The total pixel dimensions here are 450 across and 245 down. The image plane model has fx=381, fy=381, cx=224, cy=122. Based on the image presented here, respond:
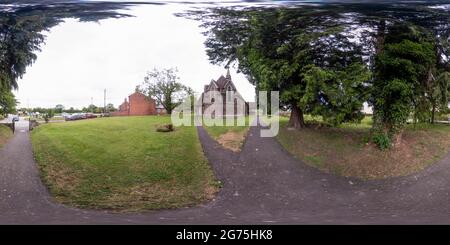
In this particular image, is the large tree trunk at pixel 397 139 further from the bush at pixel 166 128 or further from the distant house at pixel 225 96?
the bush at pixel 166 128

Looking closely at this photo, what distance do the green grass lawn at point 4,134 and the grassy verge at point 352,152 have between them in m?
1.50

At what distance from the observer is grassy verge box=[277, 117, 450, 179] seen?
6.75 ft

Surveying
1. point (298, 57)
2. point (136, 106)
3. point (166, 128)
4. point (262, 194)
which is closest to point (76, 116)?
point (136, 106)

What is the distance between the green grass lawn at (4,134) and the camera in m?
2.11

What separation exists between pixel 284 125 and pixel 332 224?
2.18 ft

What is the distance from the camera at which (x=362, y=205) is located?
2.13 metres

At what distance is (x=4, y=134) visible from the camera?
2.13m

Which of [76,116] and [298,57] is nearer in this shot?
[298,57]

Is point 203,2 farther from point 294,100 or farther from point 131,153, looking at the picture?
point 131,153

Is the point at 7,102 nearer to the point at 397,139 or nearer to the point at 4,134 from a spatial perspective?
the point at 4,134

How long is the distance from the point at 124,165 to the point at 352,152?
48.4 inches

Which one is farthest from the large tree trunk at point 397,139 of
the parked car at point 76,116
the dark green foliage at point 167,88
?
the parked car at point 76,116

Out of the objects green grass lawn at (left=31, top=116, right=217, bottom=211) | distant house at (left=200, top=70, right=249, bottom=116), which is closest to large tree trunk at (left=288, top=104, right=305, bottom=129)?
distant house at (left=200, top=70, right=249, bottom=116)
